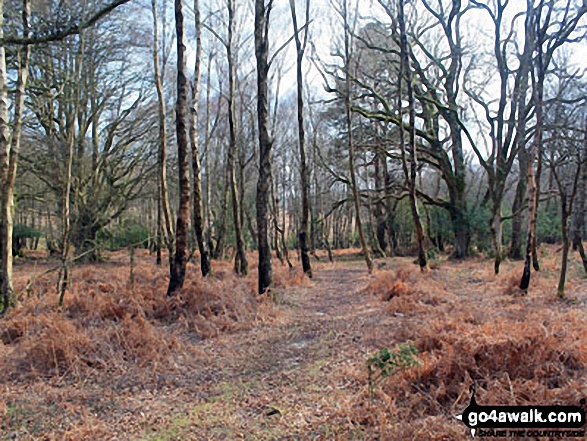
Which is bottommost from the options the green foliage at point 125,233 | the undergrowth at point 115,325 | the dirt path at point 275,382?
the dirt path at point 275,382

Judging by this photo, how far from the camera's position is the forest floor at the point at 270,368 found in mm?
3309

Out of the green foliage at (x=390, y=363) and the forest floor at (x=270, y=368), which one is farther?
the green foliage at (x=390, y=363)

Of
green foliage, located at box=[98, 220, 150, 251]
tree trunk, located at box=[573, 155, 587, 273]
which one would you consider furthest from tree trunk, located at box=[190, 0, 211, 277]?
green foliage, located at box=[98, 220, 150, 251]

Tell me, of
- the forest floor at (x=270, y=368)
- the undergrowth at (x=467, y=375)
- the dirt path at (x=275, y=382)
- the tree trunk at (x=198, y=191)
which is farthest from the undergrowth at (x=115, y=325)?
the undergrowth at (x=467, y=375)

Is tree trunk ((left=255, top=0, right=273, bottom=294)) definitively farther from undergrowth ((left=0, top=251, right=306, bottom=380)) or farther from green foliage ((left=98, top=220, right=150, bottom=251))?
green foliage ((left=98, top=220, right=150, bottom=251))

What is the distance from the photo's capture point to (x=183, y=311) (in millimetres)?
7309

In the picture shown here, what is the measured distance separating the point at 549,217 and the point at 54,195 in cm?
2611

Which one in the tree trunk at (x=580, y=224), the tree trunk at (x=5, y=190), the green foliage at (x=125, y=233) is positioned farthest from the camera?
the green foliage at (x=125, y=233)

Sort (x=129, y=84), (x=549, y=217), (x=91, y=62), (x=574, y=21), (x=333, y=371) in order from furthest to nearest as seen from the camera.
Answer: (x=549, y=217) < (x=129, y=84) < (x=91, y=62) < (x=574, y=21) < (x=333, y=371)

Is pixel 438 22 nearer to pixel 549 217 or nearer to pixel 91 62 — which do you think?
pixel 549 217

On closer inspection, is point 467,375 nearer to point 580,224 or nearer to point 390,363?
point 390,363

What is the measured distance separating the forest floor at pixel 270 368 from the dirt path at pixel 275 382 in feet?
0.06

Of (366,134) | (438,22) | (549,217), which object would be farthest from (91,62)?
(549,217)

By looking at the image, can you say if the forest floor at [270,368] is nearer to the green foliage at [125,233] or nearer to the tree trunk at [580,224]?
the tree trunk at [580,224]
